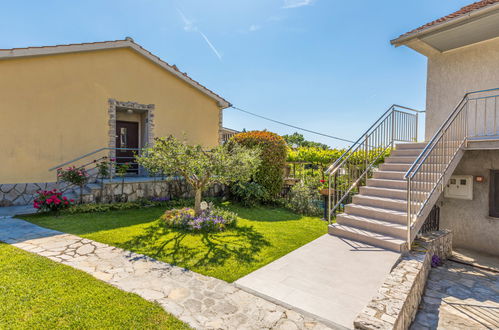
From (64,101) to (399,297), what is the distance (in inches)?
423

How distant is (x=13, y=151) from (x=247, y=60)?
10856 mm

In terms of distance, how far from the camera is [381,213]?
5.31 m

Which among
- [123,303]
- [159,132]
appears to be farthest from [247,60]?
[123,303]

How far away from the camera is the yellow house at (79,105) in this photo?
7.79 meters

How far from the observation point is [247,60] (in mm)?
13711

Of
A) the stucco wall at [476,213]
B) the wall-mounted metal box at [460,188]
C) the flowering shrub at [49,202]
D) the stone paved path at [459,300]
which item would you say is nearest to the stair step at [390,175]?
the stone paved path at [459,300]

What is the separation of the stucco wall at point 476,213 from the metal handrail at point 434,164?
2.76 feet

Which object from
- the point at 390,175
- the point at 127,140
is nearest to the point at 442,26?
the point at 390,175

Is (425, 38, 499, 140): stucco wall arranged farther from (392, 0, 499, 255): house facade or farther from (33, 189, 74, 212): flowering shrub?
(33, 189, 74, 212): flowering shrub

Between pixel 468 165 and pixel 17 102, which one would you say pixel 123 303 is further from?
pixel 468 165

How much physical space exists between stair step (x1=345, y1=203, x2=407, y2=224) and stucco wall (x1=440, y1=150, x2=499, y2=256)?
3754mm

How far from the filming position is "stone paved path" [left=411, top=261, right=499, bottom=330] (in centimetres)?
336

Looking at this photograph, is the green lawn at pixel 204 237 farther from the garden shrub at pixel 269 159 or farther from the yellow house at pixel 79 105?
the yellow house at pixel 79 105

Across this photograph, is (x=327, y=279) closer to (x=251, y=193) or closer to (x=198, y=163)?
(x=198, y=163)
